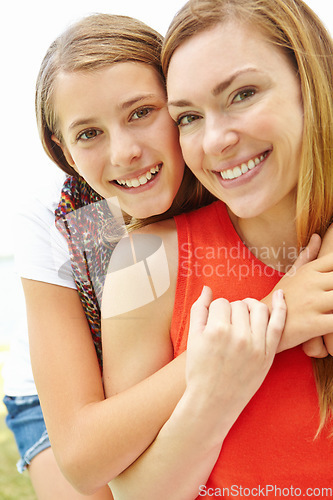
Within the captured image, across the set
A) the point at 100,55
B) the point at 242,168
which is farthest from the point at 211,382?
the point at 100,55

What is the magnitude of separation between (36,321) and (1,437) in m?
2.70

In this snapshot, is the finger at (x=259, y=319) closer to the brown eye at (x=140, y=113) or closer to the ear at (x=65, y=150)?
the brown eye at (x=140, y=113)

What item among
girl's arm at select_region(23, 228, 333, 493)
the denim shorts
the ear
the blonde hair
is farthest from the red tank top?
the denim shorts

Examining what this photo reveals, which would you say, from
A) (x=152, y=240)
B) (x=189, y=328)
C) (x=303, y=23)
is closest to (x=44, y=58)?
(x=152, y=240)

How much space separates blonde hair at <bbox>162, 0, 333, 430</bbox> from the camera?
1241 millimetres

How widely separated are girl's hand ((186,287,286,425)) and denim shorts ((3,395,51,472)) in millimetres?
1101

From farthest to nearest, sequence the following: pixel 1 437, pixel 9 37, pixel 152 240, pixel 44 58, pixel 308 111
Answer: pixel 9 37
pixel 1 437
pixel 44 58
pixel 152 240
pixel 308 111

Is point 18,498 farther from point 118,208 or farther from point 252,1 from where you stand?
point 252,1

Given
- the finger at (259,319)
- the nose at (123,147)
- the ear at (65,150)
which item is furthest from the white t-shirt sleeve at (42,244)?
the finger at (259,319)

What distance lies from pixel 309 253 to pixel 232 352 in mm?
339

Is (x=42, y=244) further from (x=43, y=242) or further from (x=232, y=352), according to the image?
(x=232, y=352)

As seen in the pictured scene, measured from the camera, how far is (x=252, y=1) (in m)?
1.27

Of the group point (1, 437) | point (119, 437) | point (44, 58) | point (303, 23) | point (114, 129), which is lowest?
point (1, 437)

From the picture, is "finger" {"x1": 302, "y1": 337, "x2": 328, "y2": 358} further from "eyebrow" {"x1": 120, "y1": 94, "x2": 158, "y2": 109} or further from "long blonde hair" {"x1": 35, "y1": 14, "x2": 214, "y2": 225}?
"eyebrow" {"x1": 120, "y1": 94, "x2": 158, "y2": 109}
